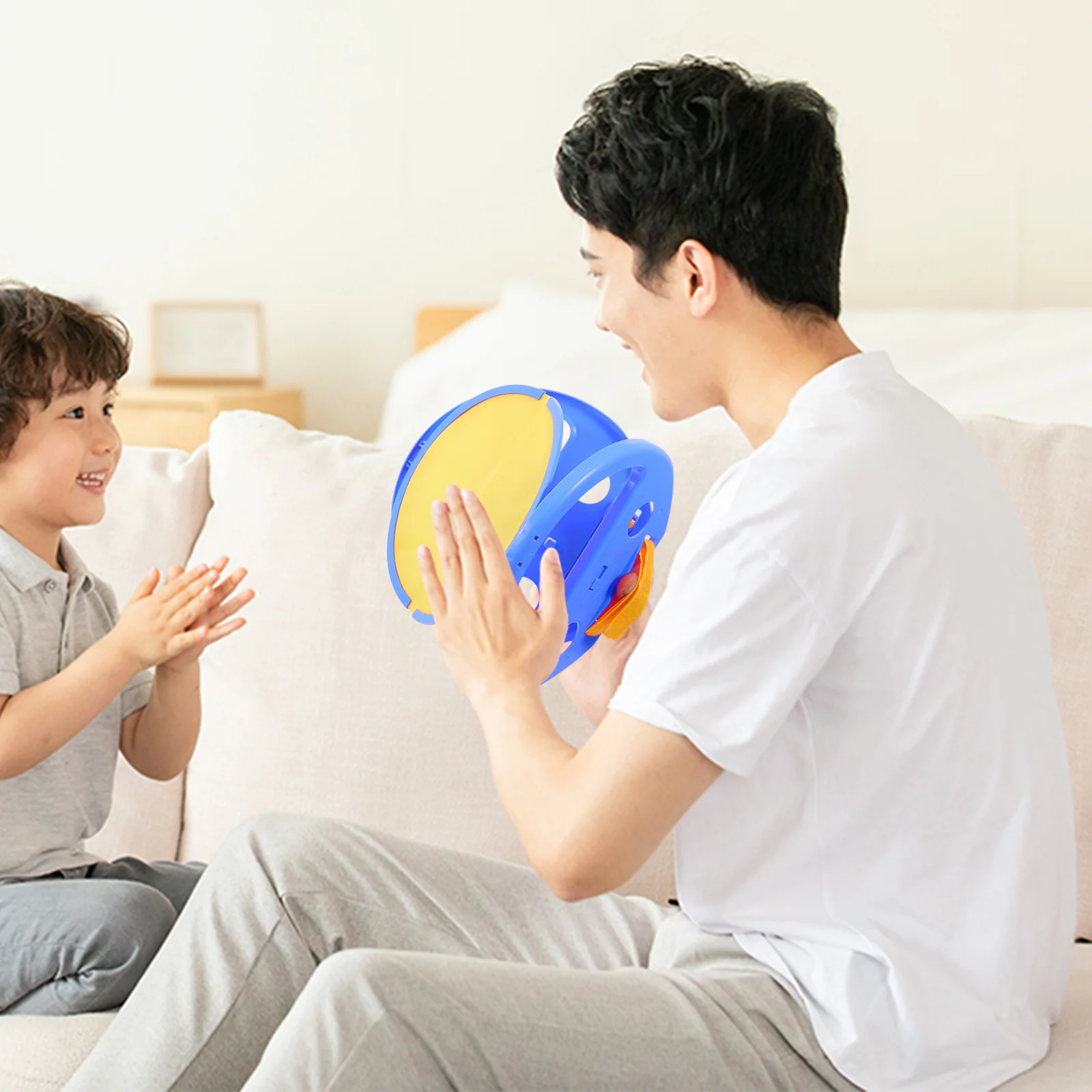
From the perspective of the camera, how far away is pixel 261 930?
1076mm

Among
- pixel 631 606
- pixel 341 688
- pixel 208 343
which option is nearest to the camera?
pixel 631 606

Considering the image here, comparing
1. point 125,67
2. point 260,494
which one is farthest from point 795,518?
point 125,67

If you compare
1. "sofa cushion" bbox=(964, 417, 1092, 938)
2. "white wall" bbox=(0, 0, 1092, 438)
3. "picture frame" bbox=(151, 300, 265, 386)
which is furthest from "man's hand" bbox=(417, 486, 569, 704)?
"picture frame" bbox=(151, 300, 265, 386)

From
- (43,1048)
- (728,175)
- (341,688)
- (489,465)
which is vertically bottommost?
(43,1048)

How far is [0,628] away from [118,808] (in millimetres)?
361

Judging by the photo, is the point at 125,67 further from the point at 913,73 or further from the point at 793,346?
the point at 793,346

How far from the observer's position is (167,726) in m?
1.34

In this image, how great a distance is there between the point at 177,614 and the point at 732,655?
0.60m

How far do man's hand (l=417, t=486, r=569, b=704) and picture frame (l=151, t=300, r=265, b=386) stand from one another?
2598 millimetres

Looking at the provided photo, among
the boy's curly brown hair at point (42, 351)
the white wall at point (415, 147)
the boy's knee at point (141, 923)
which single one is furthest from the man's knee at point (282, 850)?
the white wall at point (415, 147)

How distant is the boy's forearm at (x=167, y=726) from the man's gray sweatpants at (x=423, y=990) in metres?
0.21

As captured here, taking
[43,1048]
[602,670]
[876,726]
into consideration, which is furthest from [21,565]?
[876,726]

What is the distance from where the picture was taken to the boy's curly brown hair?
4.18ft

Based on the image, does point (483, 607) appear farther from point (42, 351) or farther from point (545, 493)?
point (42, 351)
